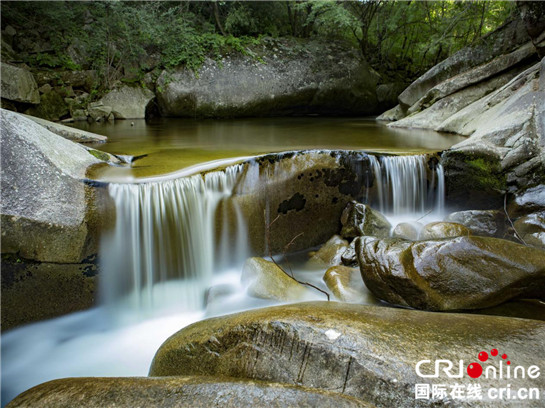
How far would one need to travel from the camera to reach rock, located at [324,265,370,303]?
11.9 ft

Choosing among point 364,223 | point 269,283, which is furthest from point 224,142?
point 269,283

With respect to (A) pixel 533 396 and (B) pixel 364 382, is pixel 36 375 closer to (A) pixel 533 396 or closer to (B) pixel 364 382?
(B) pixel 364 382

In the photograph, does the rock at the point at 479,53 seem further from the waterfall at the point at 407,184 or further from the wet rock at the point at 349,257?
the wet rock at the point at 349,257

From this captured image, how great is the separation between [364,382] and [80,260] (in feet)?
9.75

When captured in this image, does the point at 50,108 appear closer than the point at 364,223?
No

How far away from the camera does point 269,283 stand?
12.6 ft

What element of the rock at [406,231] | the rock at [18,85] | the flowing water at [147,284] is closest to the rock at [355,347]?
the flowing water at [147,284]

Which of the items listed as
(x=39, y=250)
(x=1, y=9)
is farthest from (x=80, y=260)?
(x=1, y=9)

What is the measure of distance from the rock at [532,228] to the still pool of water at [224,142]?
1.77m

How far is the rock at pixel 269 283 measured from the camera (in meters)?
3.77

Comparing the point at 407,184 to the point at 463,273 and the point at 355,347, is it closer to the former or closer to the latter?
the point at 463,273

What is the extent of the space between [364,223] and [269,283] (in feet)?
A: 5.75

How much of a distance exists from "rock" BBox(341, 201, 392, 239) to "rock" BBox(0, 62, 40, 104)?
9.15 metres

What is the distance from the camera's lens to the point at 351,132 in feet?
28.5
